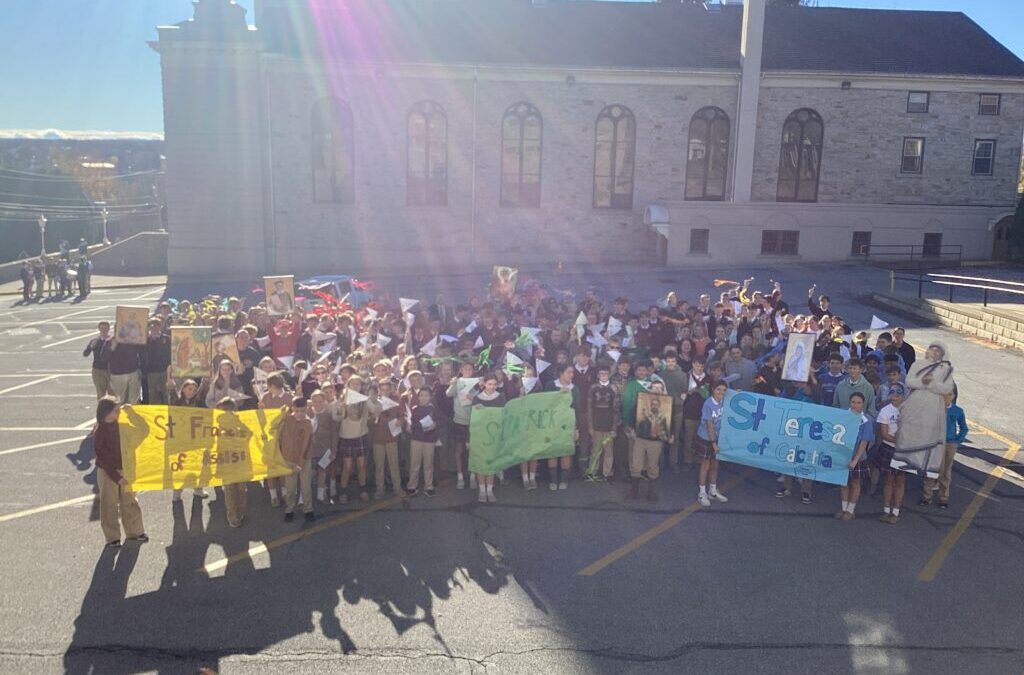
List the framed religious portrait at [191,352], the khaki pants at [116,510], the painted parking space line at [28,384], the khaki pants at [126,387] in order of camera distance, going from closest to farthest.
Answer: the khaki pants at [116,510]
the framed religious portrait at [191,352]
the khaki pants at [126,387]
the painted parking space line at [28,384]

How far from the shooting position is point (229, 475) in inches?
345

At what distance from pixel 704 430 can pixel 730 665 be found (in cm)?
391

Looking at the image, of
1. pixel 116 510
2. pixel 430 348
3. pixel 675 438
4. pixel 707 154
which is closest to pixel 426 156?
pixel 707 154

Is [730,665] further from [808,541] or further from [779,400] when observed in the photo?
[779,400]

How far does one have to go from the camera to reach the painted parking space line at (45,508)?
353 inches

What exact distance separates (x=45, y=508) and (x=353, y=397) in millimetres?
3968

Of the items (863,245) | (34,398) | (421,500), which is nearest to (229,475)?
(421,500)

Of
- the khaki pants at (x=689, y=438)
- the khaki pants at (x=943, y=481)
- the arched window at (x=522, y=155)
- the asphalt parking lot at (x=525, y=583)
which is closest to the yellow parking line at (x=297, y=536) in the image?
the asphalt parking lot at (x=525, y=583)

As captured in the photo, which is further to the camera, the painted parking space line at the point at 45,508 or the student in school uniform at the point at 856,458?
the student in school uniform at the point at 856,458

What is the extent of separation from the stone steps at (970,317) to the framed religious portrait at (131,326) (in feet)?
63.1

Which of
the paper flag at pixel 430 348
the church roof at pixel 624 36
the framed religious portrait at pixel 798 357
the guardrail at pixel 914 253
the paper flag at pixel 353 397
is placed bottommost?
the paper flag at pixel 353 397

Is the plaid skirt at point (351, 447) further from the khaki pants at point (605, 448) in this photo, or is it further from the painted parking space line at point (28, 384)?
the painted parking space line at point (28, 384)

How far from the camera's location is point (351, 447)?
9531mm

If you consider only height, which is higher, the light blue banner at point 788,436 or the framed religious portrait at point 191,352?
the framed religious portrait at point 191,352
